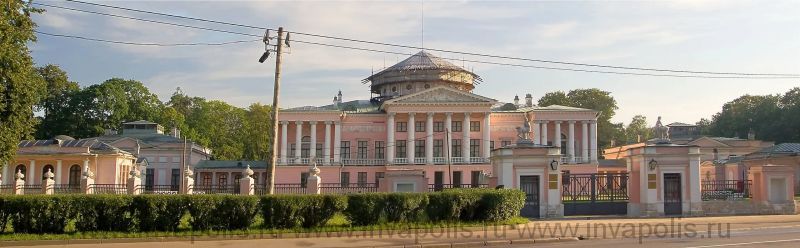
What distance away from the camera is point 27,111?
2428 centimetres

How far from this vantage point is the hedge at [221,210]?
61.5ft

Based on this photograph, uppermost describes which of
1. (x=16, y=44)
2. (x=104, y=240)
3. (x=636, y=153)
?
(x=16, y=44)

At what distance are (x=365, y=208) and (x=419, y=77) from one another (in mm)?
53093

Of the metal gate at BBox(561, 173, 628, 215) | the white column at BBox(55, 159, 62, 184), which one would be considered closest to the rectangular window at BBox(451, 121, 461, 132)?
the white column at BBox(55, 159, 62, 184)

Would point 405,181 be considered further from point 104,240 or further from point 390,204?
point 104,240

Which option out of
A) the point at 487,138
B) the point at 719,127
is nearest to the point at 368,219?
the point at 487,138

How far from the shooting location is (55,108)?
75062 mm

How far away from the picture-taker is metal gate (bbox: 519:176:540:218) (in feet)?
89.2

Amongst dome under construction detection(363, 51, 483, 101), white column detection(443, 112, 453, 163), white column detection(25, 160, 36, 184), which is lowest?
white column detection(25, 160, 36, 184)

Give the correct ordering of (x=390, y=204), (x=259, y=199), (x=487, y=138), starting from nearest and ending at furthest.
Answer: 1. (x=259, y=199)
2. (x=390, y=204)
3. (x=487, y=138)

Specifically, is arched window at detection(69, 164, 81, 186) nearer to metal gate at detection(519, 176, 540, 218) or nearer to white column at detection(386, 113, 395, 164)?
white column at detection(386, 113, 395, 164)

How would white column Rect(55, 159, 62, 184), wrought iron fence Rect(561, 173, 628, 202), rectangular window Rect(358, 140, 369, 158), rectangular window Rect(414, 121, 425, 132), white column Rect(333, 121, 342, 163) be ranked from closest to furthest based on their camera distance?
wrought iron fence Rect(561, 173, 628, 202) → white column Rect(55, 159, 62, 184) → white column Rect(333, 121, 342, 163) → rectangular window Rect(414, 121, 425, 132) → rectangular window Rect(358, 140, 369, 158)

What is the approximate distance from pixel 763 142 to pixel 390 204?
6506cm

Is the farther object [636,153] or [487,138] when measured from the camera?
[487,138]
